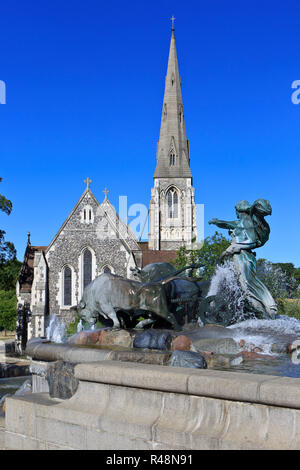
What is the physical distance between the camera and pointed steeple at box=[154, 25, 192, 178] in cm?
5428

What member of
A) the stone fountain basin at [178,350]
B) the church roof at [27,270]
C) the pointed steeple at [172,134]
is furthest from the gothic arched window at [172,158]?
the stone fountain basin at [178,350]

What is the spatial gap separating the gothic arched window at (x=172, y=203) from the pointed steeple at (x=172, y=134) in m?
1.89

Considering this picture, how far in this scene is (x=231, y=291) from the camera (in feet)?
30.3

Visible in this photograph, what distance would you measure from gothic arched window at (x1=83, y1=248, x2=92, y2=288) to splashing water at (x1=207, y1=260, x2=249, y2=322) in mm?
27112

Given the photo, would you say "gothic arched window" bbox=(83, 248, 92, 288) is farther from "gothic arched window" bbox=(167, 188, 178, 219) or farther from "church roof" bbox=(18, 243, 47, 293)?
"gothic arched window" bbox=(167, 188, 178, 219)

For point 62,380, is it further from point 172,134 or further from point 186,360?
point 172,134

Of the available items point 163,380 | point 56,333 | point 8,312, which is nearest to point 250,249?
point 56,333

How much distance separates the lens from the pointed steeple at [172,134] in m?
54.3

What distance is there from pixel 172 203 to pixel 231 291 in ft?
144

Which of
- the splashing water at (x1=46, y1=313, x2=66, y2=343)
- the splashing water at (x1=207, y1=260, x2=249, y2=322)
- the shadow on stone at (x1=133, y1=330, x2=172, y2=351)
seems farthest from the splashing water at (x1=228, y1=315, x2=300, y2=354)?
the splashing water at (x1=46, y1=313, x2=66, y2=343)

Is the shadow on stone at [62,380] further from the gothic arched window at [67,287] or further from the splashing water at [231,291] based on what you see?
the gothic arched window at [67,287]
